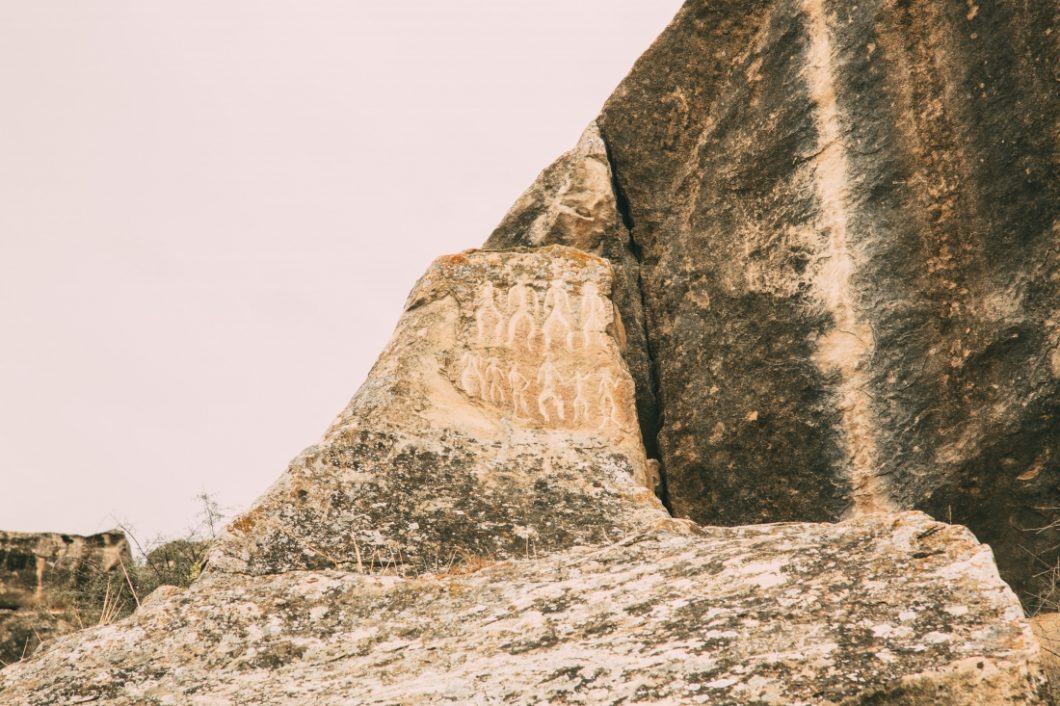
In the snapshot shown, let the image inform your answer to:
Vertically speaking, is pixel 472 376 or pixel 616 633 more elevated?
pixel 472 376

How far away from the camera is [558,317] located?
26.8ft

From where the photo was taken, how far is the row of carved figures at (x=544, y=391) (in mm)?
7703

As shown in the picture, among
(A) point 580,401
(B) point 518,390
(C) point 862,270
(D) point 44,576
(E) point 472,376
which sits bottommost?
(D) point 44,576

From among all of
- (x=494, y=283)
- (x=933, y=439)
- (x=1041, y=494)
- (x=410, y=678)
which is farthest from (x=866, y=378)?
(x=410, y=678)

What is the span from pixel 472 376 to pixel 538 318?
688mm

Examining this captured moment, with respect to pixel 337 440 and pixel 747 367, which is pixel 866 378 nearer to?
pixel 747 367

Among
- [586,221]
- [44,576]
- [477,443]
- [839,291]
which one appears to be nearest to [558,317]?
[586,221]

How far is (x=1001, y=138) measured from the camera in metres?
6.81

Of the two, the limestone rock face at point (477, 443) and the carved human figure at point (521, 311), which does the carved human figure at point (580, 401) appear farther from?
the carved human figure at point (521, 311)

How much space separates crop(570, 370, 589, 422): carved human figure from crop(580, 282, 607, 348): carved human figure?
0.78ft

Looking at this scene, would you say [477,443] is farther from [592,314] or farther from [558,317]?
[592,314]

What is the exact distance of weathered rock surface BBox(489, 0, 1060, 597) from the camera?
21.7 ft

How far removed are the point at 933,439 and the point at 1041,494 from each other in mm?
654

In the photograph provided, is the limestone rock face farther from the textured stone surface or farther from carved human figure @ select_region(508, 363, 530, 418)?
the textured stone surface
